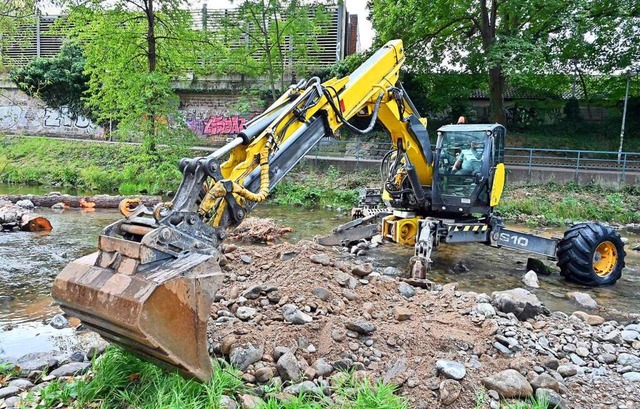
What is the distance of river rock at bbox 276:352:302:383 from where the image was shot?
3641 mm

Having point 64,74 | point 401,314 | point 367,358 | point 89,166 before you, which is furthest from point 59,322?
point 64,74

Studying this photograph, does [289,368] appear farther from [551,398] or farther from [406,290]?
[406,290]

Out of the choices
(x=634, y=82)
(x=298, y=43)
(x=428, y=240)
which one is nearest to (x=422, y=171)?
(x=428, y=240)

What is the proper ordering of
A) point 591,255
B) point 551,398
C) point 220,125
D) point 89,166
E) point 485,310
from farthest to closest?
point 220,125 < point 89,166 < point 591,255 < point 485,310 < point 551,398

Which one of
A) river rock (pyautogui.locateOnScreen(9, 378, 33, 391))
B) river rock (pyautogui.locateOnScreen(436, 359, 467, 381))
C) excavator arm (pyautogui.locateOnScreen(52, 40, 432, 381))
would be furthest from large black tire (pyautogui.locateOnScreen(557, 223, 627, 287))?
river rock (pyautogui.locateOnScreen(9, 378, 33, 391))

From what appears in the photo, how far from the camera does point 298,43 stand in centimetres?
2184

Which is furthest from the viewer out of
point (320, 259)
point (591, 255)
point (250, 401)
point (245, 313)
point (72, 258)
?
point (72, 258)

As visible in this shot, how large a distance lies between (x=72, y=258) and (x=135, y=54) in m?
11.3

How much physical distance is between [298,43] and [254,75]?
2.39 m

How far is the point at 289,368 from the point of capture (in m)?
3.67

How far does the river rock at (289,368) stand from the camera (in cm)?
364

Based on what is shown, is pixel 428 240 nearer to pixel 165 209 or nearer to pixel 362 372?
pixel 362 372

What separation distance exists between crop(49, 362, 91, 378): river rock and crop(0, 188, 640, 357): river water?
984mm

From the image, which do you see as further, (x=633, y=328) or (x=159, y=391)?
(x=633, y=328)
